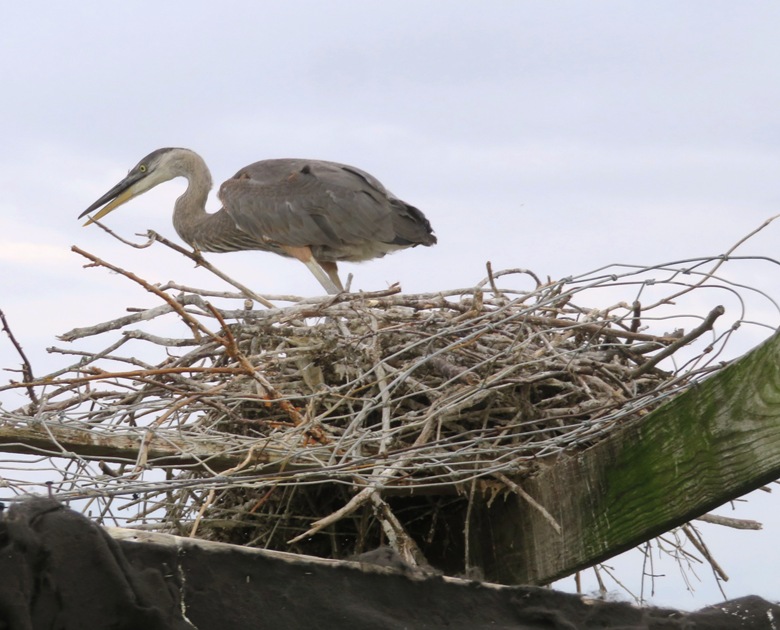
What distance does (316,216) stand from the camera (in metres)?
7.50

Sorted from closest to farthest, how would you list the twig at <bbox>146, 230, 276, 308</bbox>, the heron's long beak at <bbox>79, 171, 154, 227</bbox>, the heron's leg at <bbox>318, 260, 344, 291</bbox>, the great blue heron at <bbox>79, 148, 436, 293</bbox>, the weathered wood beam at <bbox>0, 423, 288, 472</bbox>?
the weathered wood beam at <bbox>0, 423, 288, 472</bbox>, the twig at <bbox>146, 230, 276, 308</bbox>, the great blue heron at <bbox>79, 148, 436, 293</bbox>, the heron's leg at <bbox>318, 260, 344, 291</bbox>, the heron's long beak at <bbox>79, 171, 154, 227</bbox>

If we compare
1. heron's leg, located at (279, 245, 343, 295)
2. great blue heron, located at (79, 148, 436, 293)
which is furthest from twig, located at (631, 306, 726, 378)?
heron's leg, located at (279, 245, 343, 295)

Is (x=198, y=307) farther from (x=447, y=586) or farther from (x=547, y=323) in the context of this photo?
→ (x=447, y=586)

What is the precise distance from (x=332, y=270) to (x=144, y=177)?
2329 millimetres

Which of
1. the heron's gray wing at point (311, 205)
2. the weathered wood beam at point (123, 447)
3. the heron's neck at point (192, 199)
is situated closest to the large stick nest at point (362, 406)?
the weathered wood beam at point (123, 447)

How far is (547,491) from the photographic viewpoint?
2.83 metres

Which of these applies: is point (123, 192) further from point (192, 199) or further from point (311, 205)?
point (311, 205)

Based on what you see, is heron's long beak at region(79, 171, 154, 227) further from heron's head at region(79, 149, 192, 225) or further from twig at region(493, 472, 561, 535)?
twig at region(493, 472, 561, 535)

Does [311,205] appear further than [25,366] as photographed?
Yes

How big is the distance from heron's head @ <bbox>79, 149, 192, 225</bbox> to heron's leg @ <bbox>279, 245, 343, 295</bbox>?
1997 mm

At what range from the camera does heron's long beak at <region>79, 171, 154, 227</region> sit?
8.94 meters

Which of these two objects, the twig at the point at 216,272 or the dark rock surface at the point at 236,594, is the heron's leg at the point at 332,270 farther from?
the dark rock surface at the point at 236,594

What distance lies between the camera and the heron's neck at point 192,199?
8969mm

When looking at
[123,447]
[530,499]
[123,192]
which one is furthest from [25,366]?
[123,192]
